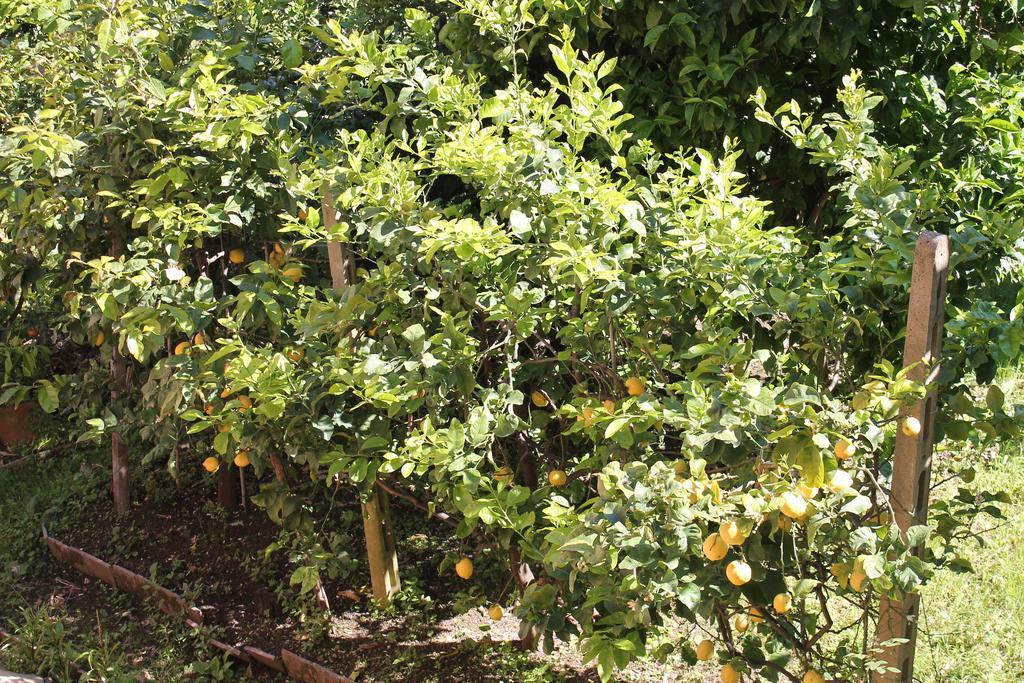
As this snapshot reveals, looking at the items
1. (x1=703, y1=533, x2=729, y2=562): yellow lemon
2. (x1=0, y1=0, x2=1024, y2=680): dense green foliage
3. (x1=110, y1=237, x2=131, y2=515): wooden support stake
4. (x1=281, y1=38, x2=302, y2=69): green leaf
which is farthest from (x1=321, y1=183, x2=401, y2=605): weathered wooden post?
(x1=703, y1=533, x2=729, y2=562): yellow lemon

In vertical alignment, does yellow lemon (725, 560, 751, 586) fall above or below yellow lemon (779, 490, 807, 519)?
below

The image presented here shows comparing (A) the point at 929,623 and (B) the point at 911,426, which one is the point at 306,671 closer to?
(A) the point at 929,623

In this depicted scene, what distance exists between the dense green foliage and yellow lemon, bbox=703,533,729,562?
1.4 inches

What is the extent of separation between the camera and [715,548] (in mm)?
1794

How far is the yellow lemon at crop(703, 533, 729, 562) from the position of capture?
1.79m

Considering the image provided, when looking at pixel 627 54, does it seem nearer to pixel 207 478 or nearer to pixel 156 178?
pixel 156 178

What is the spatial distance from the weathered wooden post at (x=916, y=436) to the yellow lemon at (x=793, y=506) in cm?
36

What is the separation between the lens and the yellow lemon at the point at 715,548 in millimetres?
1791

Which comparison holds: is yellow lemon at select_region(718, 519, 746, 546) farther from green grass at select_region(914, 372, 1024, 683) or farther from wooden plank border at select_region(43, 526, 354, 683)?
wooden plank border at select_region(43, 526, 354, 683)

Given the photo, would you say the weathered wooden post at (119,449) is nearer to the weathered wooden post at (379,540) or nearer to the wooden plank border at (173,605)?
the wooden plank border at (173,605)

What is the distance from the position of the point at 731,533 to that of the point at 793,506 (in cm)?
12

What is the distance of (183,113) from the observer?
9.82 ft

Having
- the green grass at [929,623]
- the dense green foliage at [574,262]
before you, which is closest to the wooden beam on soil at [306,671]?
the green grass at [929,623]

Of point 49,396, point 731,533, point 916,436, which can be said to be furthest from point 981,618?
point 49,396
